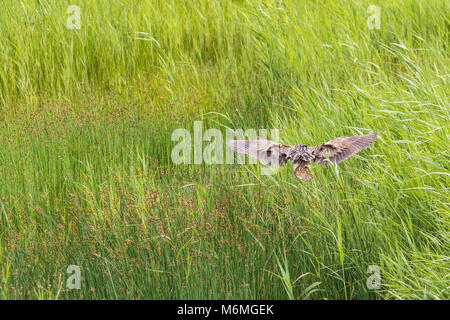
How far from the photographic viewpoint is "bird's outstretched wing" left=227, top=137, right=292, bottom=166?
117 inches

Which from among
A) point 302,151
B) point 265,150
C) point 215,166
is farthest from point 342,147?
point 215,166

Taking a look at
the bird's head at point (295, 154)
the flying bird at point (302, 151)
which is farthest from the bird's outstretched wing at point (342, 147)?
the bird's head at point (295, 154)

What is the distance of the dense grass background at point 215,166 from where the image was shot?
111 inches

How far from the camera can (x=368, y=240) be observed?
284 centimetres

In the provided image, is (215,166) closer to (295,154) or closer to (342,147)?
(295,154)

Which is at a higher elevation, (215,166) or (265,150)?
(215,166)

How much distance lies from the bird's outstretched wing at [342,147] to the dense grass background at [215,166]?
17cm

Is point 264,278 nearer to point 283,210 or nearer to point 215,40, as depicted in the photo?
point 283,210

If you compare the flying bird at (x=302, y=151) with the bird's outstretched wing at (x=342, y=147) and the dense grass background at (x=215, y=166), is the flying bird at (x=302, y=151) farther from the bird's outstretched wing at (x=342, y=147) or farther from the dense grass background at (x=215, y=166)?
the dense grass background at (x=215, y=166)

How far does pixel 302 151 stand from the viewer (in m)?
2.98

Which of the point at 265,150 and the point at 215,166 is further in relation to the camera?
the point at 215,166

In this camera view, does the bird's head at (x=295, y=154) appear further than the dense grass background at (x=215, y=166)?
Yes

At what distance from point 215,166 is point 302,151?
2.79 feet

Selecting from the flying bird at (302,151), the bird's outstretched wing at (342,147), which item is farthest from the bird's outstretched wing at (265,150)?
the bird's outstretched wing at (342,147)
